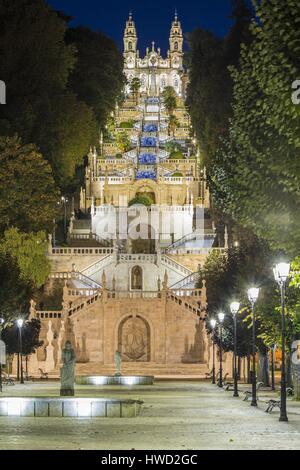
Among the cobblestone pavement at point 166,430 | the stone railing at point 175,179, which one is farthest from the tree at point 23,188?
the stone railing at point 175,179

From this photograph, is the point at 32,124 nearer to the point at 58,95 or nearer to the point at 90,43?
the point at 58,95

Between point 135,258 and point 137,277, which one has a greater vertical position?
point 135,258

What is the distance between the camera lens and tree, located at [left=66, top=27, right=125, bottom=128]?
97.6 metres

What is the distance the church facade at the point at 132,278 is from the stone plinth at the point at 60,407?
3299 cm

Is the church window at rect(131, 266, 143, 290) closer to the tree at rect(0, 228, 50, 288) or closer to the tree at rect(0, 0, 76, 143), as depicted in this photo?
the tree at rect(0, 228, 50, 288)

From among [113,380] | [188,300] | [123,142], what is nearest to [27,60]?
[188,300]

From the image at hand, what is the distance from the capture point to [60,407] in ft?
88.5

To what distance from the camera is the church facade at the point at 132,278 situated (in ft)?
208

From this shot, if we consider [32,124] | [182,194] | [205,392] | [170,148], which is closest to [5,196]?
[32,124]

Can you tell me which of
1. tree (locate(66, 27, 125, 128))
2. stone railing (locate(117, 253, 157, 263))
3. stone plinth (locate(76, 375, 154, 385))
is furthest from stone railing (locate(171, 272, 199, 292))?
tree (locate(66, 27, 125, 128))

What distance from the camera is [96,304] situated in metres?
64.4

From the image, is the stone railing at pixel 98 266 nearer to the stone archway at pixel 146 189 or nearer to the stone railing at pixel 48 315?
the stone railing at pixel 48 315

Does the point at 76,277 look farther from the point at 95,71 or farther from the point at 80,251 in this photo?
the point at 95,71

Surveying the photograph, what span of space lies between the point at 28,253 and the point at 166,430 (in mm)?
39287
